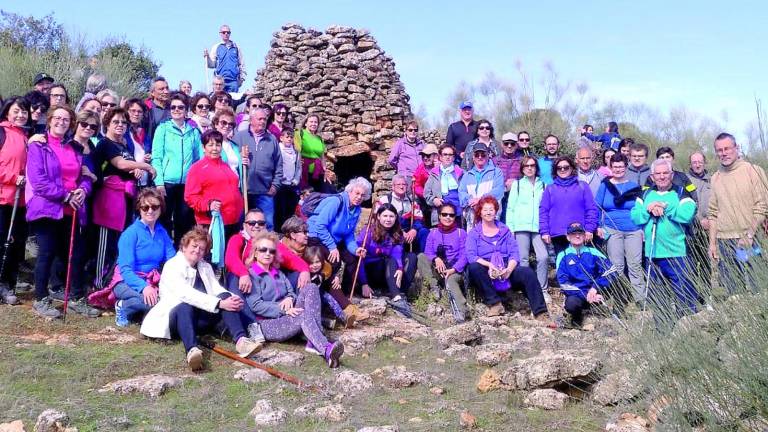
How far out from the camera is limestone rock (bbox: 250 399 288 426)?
492 centimetres

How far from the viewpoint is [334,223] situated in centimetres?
852

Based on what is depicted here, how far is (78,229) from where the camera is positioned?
23.9 ft

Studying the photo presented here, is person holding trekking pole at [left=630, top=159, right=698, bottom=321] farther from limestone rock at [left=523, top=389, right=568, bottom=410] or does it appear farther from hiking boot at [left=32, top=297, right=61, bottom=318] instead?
hiking boot at [left=32, top=297, right=61, bottom=318]

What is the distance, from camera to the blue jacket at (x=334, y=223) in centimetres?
836

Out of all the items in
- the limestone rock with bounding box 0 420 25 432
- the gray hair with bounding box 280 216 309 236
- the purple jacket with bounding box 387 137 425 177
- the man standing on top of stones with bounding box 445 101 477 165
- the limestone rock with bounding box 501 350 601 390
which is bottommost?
the limestone rock with bounding box 0 420 25 432

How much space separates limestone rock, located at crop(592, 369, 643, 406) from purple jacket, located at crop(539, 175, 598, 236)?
348 centimetres

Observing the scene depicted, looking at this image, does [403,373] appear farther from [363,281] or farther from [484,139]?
[484,139]

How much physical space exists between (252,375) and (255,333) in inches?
34.6

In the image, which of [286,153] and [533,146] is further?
[533,146]

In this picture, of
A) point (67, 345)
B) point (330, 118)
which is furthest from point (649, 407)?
point (330, 118)

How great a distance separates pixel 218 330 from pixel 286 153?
318 cm

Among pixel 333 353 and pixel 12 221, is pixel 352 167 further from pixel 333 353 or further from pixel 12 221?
pixel 333 353

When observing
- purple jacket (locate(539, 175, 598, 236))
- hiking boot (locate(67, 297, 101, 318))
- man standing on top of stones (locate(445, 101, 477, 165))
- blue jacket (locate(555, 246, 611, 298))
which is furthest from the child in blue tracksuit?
hiking boot (locate(67, 297, 101, 318))

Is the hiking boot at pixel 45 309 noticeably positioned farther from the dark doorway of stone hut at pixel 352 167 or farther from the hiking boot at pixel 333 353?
the dark doorway of stone hut at pixel 352 167
